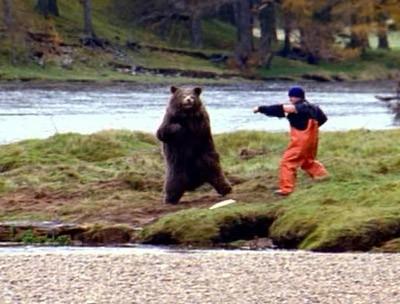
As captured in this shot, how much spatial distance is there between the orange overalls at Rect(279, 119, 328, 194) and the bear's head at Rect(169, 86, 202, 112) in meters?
1.45

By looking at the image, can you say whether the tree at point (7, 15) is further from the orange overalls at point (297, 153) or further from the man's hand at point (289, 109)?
the man's hand at point (289, 109)

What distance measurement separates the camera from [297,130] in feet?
65.0

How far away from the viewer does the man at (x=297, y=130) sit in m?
19.6

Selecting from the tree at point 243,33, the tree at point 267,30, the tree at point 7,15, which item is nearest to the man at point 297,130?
the tree at point 7,15

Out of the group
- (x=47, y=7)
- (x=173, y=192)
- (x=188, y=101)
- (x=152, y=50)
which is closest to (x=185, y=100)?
(x=188, y=101)

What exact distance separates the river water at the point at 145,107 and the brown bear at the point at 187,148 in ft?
49.7

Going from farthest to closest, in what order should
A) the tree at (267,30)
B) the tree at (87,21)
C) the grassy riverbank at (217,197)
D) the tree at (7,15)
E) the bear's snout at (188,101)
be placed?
1. the tree at (267,30)
2. the tree at (87,21)
3. the tree at (7,15)
4. the bear's snout at (188,101)
5. the grassy riverbank at (217,197)

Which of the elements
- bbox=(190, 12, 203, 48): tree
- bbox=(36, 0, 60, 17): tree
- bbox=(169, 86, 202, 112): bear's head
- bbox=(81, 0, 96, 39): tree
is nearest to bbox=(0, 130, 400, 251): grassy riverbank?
bbox=(169, 86, 202, 112): bear's head

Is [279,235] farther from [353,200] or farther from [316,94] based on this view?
[316,94]

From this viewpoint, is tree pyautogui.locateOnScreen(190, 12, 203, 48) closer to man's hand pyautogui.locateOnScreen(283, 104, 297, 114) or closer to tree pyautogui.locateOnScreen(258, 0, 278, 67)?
tree pyautogui.locateOnScreen(258, 0, 278, 67)

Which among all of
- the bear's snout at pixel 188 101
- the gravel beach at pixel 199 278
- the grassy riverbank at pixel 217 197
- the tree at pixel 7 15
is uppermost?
the bear's snout at pixel 188 101

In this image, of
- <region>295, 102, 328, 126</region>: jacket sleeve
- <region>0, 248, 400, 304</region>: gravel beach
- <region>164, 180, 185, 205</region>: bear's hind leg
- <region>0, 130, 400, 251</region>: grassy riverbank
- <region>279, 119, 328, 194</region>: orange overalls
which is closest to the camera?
<region>0, 248, 400, 304</region>: gravel beach

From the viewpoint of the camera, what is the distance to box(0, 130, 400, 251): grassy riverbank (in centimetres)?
1761

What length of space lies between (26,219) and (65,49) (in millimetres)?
Result: 57691
